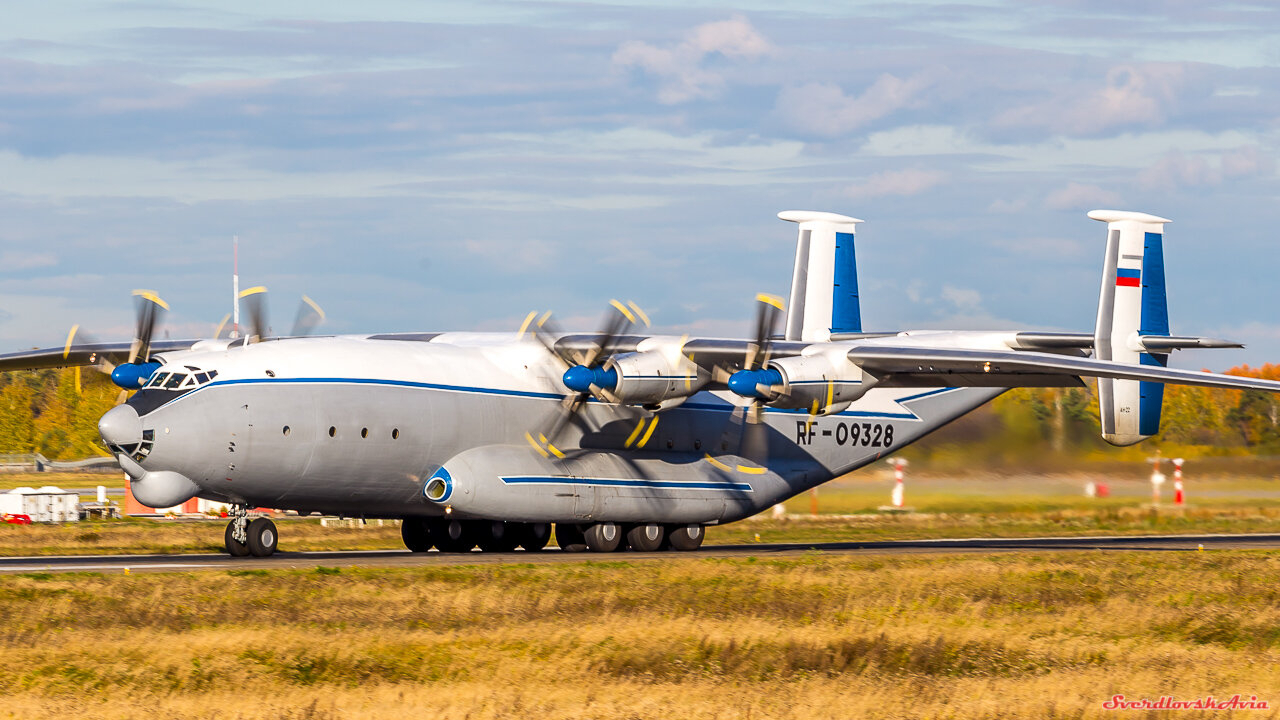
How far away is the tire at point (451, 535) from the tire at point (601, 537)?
2.16 meters

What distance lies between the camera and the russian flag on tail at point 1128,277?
112ft

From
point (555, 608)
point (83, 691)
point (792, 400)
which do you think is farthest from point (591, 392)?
point (83, 691)

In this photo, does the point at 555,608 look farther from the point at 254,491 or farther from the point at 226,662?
the point at 254,491

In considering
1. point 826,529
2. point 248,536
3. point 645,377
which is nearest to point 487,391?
point 645,377

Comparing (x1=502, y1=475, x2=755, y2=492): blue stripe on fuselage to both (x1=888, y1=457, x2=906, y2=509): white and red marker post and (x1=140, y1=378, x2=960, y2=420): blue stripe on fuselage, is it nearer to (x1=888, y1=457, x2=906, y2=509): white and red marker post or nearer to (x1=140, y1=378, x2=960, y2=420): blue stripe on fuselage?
(x1=140, y1=378, x2=960, y2=420): blue stripe on fuselage

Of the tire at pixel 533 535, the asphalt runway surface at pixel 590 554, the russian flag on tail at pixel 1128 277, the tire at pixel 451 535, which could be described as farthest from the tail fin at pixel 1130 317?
the tire at pixel 451 535

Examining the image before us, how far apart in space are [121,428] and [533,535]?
866cm

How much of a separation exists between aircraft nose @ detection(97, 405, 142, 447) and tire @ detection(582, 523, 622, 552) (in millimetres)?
8610

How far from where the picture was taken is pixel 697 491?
1100 inches

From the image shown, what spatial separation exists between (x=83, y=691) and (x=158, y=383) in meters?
10.8

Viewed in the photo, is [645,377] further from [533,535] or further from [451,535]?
[451,535]

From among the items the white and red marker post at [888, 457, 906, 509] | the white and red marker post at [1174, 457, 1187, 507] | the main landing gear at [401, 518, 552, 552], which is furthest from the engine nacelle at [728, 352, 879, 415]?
the white and red marker post at [1174, 457, 1187, 507]

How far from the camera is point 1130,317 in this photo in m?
33.8

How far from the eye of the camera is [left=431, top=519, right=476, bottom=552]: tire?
27.4 meters
